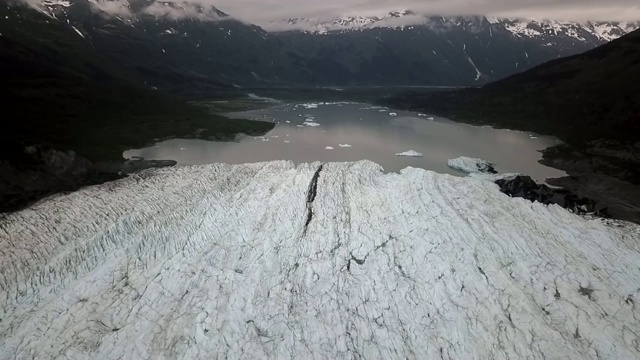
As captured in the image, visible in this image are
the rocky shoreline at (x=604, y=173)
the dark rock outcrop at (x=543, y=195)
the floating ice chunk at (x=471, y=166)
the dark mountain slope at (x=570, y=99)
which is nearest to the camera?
the dark rock outcrop at (x=543, y=195)

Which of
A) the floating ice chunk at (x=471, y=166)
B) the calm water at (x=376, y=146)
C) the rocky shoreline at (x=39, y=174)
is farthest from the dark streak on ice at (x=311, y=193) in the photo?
the floating ice chunk at (x=471, y=166)

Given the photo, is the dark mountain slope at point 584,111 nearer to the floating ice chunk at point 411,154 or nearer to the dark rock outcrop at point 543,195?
the dark rock outcrop at point 543,195

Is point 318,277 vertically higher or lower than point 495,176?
higher

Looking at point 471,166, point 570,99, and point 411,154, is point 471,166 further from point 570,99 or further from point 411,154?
point 570,99

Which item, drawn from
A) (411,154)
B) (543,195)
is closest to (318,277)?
(543,195)

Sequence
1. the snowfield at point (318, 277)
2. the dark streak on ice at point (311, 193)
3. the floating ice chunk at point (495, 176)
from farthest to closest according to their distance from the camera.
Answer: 1. the floating ice chunk at point (495, 176)
2. the dark streak on ice at point (311, 193)
3. the snowfield at point (318, 277)

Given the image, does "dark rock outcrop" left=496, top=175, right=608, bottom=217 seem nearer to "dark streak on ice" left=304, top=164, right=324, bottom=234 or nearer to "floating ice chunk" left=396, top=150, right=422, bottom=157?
"dark streak on ice" left=304, top=164, right=324, bottom=234
